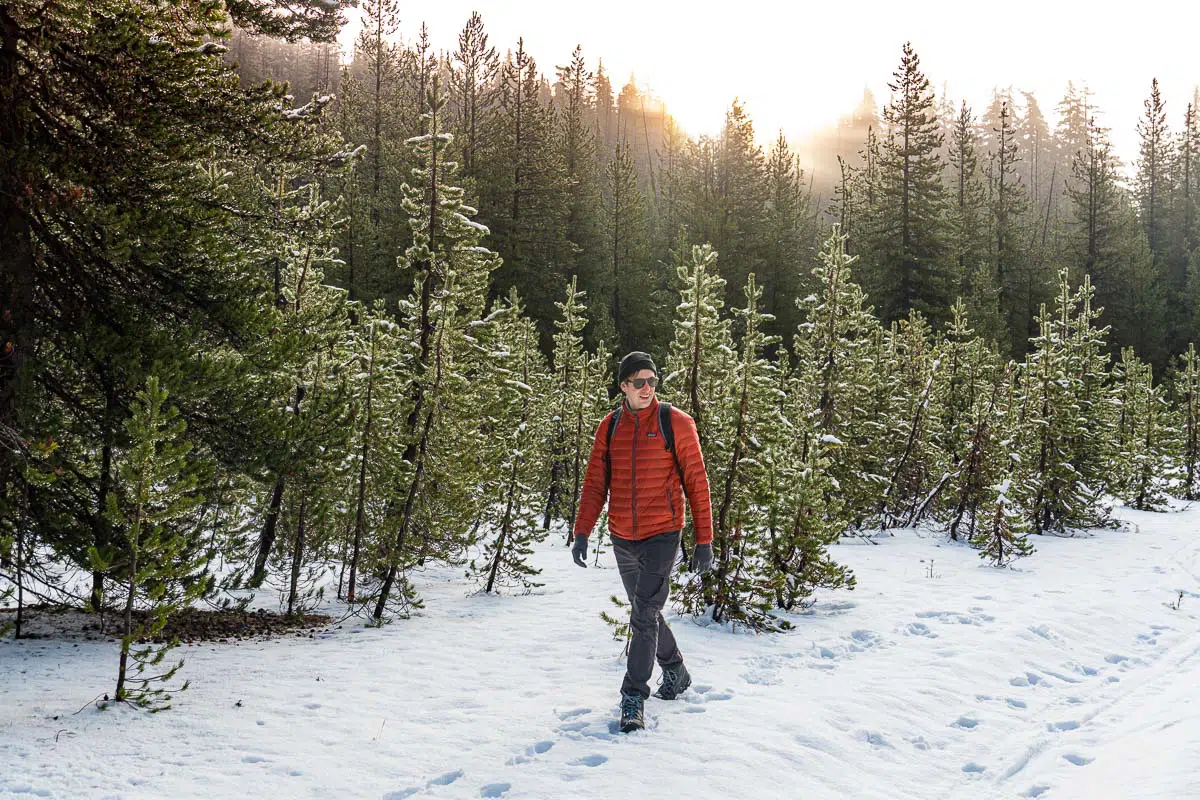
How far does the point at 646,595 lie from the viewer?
5.74 metres

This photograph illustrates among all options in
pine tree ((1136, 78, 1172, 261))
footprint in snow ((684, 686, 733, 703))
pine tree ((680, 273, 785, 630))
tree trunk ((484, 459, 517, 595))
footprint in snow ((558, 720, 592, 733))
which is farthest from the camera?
pine tree ((1136, 78, 1172, 261))

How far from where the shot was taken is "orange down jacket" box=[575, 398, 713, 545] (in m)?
5.76

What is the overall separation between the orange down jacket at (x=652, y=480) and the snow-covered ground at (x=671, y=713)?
159 cm

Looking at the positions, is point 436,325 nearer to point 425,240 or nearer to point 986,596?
point 425,240

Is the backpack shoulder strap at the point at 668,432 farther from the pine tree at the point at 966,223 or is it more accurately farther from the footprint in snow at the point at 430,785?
the pine tree at the point at 966,223

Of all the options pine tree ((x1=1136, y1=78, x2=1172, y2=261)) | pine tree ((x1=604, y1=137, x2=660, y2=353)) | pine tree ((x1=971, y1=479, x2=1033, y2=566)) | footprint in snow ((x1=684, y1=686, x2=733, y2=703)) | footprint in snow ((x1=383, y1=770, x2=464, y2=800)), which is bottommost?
footprint in snow ((x1=383, y1=770, x2=464, y2=800))

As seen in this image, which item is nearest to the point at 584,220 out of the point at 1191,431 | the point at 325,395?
the point at 1191,431

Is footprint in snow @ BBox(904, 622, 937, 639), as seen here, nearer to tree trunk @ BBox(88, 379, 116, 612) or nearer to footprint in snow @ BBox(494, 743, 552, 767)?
footprint in snow @ BBox(494, 743, 552, 767)

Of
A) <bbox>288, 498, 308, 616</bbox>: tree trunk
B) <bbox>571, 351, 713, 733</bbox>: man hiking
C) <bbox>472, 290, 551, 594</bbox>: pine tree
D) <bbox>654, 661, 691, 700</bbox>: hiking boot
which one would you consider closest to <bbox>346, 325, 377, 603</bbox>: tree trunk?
<bbox>288, 498, 308, 616</bbox>: tree trunk

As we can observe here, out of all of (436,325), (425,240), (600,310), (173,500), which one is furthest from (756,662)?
(600,310)

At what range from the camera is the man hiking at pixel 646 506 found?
18.8ft

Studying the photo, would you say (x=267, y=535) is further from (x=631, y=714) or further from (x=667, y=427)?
(x=667, y=427)

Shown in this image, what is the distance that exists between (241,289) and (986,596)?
1118 cm

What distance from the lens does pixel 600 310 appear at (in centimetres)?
Result: 3522
